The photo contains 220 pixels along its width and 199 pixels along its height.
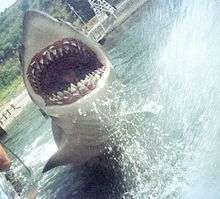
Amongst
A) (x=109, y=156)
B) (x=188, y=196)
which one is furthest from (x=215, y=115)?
(x=109, y=156)

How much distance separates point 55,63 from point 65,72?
0.25 m

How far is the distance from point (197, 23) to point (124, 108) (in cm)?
781

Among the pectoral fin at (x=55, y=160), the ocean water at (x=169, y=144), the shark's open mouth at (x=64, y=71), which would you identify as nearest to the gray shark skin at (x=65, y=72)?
the shark's open mouth at (x=64, y=71)

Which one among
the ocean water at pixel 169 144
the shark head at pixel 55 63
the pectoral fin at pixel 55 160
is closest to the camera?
the ocean water at pixel 169 144

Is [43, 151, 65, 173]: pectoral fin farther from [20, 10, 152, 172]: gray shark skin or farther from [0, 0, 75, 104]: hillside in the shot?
[0, 0, 75, 104]: hillside

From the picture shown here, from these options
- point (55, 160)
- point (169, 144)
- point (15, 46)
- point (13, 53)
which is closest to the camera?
point (169, 144)

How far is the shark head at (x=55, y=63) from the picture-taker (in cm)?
845

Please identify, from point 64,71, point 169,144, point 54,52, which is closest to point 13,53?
point 64,71

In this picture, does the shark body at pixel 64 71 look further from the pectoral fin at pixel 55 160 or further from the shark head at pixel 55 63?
the pectoral fin at pixel 55 160

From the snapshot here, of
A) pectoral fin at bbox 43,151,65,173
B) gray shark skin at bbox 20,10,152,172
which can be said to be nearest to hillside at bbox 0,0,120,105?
pectoral fin at bbox 43,151,65,173

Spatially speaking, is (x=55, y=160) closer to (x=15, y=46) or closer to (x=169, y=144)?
(x=169, y=144)

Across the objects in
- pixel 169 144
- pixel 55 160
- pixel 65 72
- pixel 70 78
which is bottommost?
pixel 169 144

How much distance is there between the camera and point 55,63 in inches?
338

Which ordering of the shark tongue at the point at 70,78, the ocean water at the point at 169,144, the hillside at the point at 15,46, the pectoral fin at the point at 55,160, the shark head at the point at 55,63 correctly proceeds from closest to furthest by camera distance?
the ocean water at the point at 169,144
the shark head at the point at 55,63
the shark tongue at the point at 70,78
the pectoral fin at the point at 55,160
the hillside at the point at 15,46
